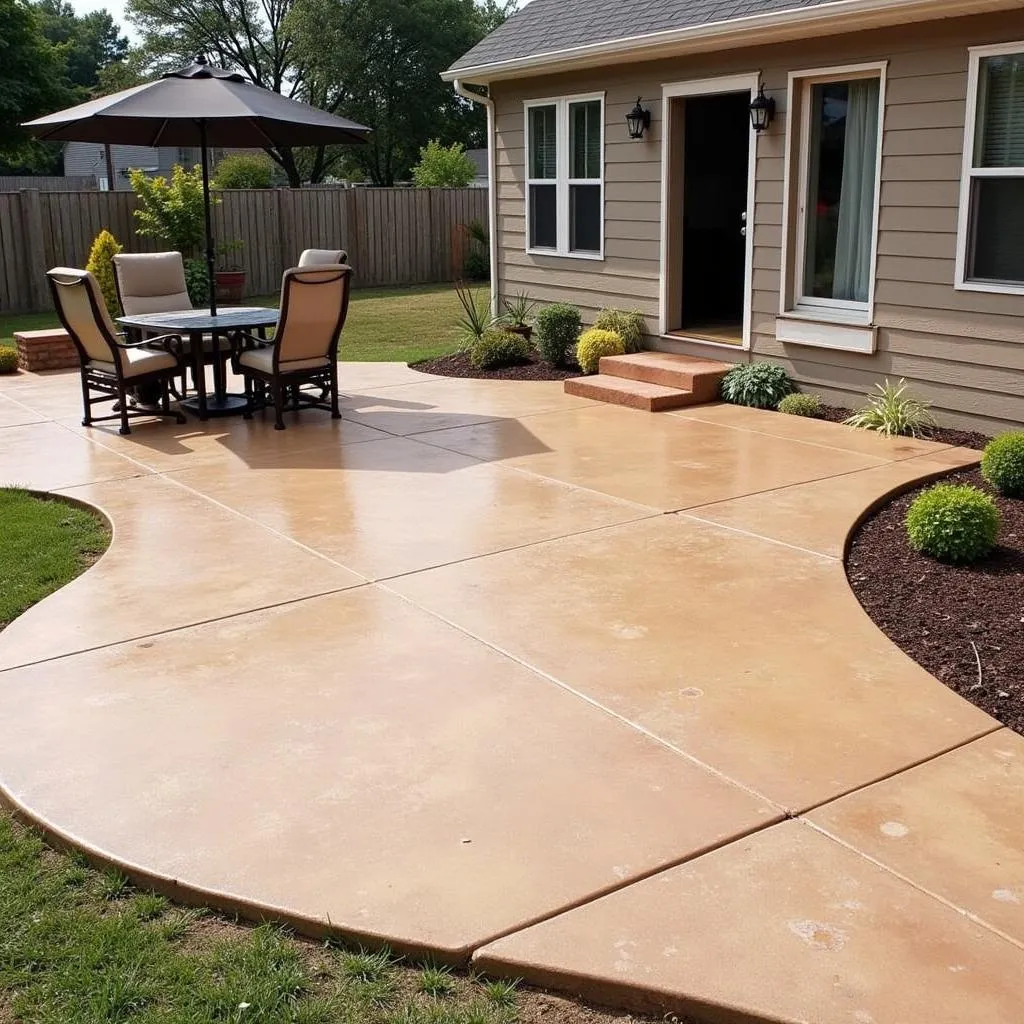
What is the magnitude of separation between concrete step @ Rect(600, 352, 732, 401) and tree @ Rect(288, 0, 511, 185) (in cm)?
2891

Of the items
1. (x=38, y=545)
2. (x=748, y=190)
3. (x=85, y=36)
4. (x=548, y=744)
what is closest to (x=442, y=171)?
(x=748, y=190)

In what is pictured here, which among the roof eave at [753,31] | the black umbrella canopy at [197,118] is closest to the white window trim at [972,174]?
the roof eave at [753,31]

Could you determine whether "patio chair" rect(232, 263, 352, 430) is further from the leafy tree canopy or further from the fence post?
the leafy tree canopy

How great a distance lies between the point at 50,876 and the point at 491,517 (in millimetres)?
3280

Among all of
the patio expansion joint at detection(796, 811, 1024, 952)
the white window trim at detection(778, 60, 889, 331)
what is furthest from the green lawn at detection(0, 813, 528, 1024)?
the white window trim at detection(778, 60, 889, 331)

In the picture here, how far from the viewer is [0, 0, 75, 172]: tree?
24.9 m

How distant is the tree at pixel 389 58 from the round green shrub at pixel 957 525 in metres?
33.5

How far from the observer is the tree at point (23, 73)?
2492 centimetres

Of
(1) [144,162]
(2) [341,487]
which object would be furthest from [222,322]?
(1) [144,162]

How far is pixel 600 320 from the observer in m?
9.97

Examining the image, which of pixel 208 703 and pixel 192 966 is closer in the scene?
pixel 192 966

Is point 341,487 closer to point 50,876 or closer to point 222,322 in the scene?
point 222,322

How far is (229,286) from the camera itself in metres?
16.0

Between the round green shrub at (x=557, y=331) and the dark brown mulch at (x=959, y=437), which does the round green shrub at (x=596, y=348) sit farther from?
the dark brown mulch at (x=959, y=437)
